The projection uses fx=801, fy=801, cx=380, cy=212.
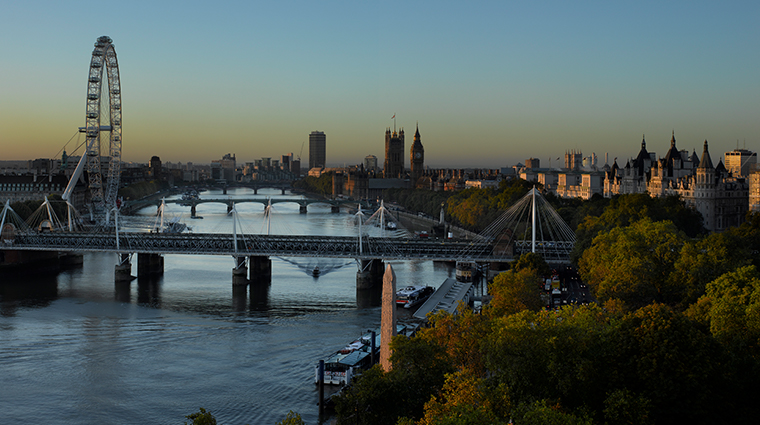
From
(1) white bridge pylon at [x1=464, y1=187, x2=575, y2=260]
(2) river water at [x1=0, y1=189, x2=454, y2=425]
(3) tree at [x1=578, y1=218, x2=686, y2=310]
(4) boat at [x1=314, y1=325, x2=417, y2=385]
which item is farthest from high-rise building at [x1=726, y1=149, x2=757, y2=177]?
(4) boat at [x1=314, y1=325, x2=417, y2=385]

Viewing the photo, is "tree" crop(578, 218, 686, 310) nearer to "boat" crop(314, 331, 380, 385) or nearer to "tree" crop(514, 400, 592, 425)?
"boat" crop(314, 331, 380, 385)

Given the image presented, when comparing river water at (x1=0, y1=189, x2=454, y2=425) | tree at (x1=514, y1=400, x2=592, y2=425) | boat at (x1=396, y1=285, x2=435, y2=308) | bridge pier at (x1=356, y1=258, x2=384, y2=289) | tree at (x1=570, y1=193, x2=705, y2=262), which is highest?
tree at (x1=570, y1=193, x2=705, y2=262)

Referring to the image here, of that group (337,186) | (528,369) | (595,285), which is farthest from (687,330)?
(337,186)

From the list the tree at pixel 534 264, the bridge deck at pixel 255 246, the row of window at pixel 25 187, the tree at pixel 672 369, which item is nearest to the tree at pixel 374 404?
the tree at pixel 672 369

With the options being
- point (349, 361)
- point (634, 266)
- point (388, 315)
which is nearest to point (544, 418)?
point (388, 315)

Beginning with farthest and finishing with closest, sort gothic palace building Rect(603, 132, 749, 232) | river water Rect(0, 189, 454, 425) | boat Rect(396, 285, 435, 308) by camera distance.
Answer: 1. gothic palace building Rect(603, 132, 749, 232)
2. boat Rect(396, 285, 435, 308)
3. river water Rect(0, 189, 454, 425)

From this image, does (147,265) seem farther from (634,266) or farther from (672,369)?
(672,369)
